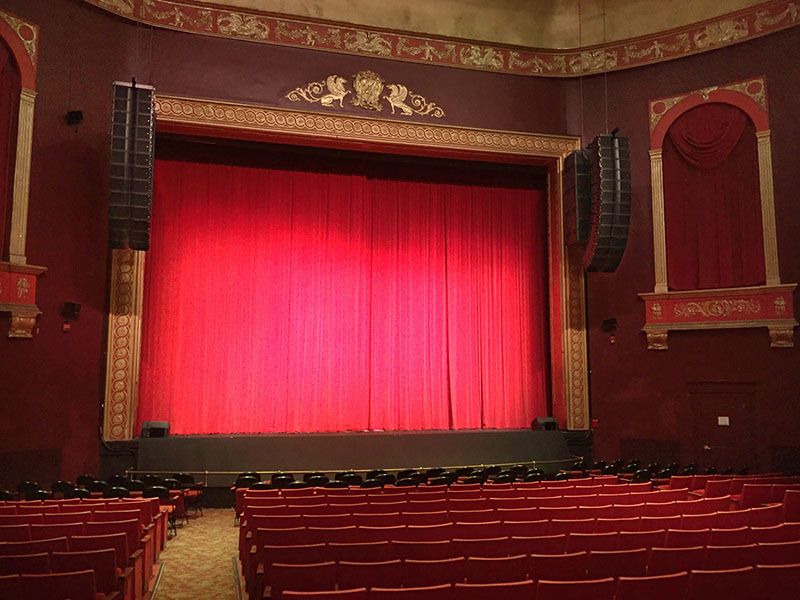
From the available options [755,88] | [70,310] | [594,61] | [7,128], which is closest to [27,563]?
[70,310]

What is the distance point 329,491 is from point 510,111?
333 inches

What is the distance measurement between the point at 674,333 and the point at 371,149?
6337mm

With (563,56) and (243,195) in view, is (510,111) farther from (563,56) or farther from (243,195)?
(243,195)

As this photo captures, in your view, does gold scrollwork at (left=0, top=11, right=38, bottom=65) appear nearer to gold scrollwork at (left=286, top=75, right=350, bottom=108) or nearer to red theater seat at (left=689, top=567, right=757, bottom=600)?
gold scrollwork at (left=286, top=75, right=350, bottom=108)

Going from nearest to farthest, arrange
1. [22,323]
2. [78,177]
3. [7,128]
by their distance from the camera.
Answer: [22,323] < [7,128] < [78,177]

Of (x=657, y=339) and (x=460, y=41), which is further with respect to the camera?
(x=460, y=41)

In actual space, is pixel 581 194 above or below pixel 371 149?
below

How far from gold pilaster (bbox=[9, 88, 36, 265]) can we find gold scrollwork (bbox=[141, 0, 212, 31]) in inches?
98.7

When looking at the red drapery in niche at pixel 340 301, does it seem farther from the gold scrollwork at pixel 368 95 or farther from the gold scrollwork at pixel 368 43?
the gold scrollwork at pixel 368 43

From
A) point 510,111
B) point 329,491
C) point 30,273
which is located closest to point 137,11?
point 30,273

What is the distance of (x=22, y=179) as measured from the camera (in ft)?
33.0

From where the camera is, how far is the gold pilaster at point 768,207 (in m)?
11.5

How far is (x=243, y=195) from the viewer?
13578 millimetres

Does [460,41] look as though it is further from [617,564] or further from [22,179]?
[617,564]
